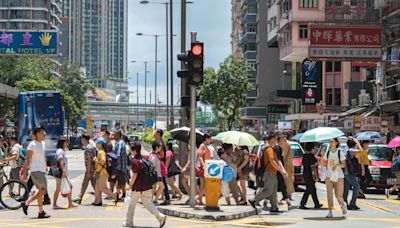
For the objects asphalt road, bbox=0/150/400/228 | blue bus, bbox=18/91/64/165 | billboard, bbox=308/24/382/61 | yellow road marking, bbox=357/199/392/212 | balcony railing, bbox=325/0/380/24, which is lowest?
yellow road marking, bbox=357/199/392/212

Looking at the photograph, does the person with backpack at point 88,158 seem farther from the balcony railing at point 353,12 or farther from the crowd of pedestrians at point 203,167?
the balcony railing at point 353,12

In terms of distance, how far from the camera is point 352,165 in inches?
711

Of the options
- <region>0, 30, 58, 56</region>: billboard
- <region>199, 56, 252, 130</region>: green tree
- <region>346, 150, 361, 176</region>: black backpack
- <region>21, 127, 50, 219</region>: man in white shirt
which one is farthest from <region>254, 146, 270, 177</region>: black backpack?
<region>199, 56, 252, 130</region>: green tree

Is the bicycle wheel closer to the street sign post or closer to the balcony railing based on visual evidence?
the street sign post

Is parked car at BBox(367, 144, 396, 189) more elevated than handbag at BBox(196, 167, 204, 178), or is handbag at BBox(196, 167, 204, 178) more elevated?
handbag at BBox(196, 167, 204, 178)

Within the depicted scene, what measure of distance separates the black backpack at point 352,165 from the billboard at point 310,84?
4819 centimetres

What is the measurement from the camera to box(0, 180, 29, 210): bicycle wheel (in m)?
16.7

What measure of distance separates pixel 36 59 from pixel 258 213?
206 feet

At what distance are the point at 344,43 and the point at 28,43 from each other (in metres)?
17.4

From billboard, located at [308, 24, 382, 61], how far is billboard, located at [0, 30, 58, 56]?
46.9 feet

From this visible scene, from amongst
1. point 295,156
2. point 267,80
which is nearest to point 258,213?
point 295,156

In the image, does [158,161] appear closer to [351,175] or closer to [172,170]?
[172,170]

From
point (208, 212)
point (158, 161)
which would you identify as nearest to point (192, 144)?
point (158, 161)

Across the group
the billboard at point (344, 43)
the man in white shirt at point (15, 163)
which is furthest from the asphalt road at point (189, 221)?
the billboard at point (344, 43)
